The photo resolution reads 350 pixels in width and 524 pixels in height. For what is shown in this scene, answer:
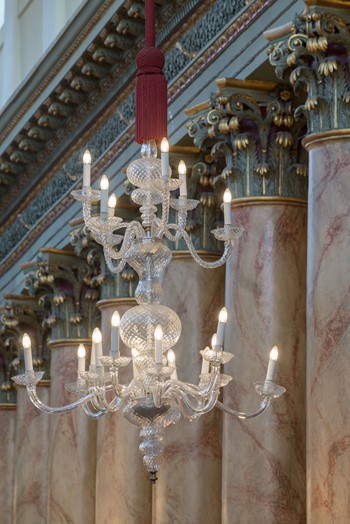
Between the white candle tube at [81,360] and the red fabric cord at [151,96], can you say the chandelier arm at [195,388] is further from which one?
the red fabric cord at [151,96]

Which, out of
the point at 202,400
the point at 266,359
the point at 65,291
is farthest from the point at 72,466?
the point at 202,400

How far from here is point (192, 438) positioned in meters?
15.1

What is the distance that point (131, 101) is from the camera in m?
17.5

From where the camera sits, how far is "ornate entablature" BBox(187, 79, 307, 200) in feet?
44.6

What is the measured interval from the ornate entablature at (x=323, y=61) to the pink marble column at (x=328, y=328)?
0.54 feet

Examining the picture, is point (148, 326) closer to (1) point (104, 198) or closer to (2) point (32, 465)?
(1) point (104, 198)

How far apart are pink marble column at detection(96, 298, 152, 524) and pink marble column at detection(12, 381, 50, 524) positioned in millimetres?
4220

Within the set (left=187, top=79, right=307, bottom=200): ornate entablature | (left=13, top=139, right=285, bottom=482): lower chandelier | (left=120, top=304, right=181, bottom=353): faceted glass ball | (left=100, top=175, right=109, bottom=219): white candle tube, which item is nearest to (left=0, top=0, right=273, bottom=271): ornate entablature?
(left=187, top=79, right=307, bottom=200): ornate entablature

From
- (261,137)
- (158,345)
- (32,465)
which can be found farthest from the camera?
(32,465)

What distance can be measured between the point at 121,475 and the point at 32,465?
501cm

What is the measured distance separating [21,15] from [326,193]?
1072 centimetres

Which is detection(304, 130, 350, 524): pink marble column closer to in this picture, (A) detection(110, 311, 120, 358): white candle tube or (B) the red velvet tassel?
(B) the red velvet tassel

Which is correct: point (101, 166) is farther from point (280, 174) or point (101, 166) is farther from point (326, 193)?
point (326, 193)

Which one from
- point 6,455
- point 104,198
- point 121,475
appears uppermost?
point 104,198
